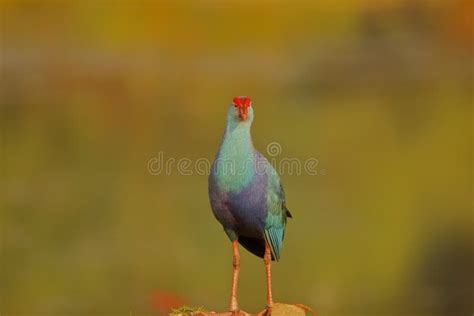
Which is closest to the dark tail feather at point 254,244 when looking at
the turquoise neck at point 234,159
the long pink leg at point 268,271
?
the long pink leg at point 268,271

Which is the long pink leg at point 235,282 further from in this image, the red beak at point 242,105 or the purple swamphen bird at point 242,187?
the red beak at point 242,105

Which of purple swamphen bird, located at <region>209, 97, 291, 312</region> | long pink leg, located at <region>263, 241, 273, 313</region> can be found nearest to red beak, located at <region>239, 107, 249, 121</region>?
purple swamphen bird, located at <region>209, 97, 291, 312</region>

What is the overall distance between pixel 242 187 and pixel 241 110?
38cm

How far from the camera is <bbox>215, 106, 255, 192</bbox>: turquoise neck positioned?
13.6ft

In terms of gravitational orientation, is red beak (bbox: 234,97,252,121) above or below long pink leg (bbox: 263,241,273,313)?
above

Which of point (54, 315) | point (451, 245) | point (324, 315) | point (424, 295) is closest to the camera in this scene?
point (324, 315)

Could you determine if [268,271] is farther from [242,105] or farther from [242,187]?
[242,105]

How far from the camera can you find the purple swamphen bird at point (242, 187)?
4141 millimetres

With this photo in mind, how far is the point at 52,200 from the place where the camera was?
10297mm

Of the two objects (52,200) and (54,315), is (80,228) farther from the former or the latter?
(54,315)

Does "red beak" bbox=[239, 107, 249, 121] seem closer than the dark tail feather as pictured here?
Yes

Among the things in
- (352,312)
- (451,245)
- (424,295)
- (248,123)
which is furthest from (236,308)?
(451,245)

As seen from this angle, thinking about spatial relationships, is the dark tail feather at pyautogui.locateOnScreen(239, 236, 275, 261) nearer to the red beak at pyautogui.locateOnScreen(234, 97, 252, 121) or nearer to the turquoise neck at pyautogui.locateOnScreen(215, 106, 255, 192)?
the turquoise neck at pyautogui.locateOnScreen(215, 106, 255, 192)

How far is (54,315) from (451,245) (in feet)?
16.2
